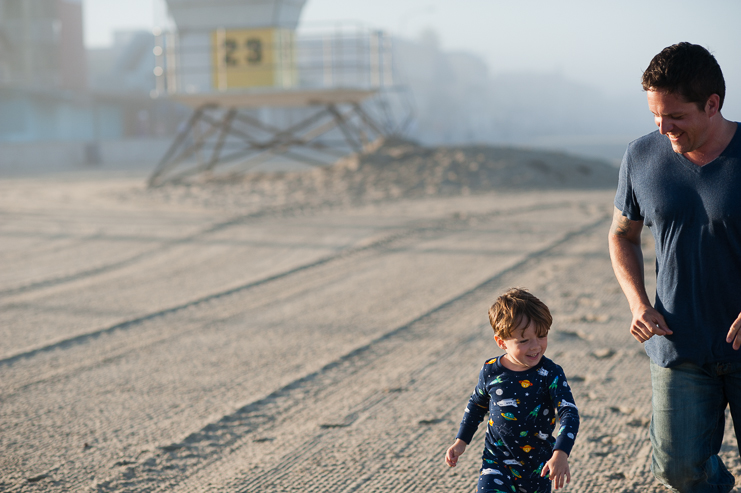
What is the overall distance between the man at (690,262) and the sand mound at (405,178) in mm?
12666

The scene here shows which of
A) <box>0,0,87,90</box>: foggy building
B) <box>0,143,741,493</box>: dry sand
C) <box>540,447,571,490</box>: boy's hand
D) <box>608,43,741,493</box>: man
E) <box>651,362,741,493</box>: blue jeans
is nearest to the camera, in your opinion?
<box>540,447,571,490</box>: boy's hand

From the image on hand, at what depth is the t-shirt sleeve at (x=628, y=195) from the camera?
2754mm

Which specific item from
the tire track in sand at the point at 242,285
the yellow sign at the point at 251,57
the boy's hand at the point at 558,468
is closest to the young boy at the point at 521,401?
the boy's hand at the point at 558,468

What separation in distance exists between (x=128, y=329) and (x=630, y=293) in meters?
4.72

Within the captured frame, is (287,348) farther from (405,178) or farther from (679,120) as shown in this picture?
(405,178)

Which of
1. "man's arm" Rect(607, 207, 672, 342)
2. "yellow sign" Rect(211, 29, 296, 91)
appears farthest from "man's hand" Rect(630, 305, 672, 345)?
"yellow sign" Rect(211, 29, 296, 91)

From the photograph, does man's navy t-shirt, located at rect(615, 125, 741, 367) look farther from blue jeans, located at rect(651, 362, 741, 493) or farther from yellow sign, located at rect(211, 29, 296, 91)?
yellow sign, located at rect(211, 29, 296, 91)

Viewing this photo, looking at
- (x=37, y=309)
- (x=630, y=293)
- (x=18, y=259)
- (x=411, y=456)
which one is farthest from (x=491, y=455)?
(x=18, y=259)

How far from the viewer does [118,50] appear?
70625mm

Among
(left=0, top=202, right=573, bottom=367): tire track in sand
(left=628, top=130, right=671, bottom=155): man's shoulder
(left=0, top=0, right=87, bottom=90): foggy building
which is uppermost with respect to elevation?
(left=0, top=0, right=87, bottom=90): foggy building

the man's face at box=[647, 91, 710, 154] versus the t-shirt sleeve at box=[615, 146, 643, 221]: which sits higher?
the man's face at box=[647, 91, 710, 154]

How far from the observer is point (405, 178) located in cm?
1784

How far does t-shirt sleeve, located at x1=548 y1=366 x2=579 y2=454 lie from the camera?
2381 millimetres

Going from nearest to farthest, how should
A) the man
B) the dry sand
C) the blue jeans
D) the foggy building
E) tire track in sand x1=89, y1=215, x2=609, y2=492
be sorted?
the man, the blue jeans, tire track in sand x1=89, y1=215, x2=609, y2=492, the dry sand, the foggy building
